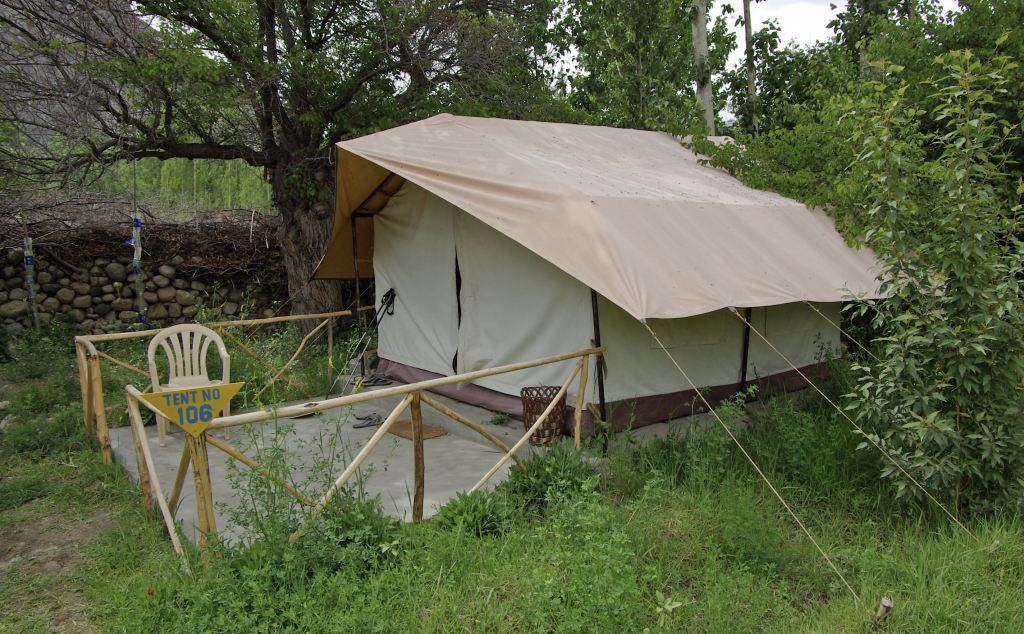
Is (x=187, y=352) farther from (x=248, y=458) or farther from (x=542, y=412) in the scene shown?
(x=542, y=412)

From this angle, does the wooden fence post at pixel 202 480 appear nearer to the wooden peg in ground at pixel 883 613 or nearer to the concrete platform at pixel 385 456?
the concrete platform at pixel 385 456

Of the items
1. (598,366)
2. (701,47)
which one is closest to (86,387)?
(598,366)

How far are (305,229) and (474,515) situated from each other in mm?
6676

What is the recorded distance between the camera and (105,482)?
4.31m

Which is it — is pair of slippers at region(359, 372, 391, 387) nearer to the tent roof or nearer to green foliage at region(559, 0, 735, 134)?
the tent roof

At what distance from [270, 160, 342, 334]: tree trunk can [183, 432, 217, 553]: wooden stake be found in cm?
608

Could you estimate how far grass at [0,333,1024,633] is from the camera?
261 cm

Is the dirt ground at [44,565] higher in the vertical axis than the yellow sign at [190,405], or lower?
lower

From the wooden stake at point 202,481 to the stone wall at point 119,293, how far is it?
6.16 m

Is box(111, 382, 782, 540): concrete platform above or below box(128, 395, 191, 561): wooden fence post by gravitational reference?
below

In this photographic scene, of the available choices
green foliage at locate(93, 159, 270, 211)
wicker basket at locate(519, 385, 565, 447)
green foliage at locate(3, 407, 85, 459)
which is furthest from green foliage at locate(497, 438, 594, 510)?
green foliage at locate(93, 159, 270, 211)

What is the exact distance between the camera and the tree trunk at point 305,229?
8797 millimetres

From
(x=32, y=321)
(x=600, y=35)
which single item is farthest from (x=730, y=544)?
(x=600, y=35)

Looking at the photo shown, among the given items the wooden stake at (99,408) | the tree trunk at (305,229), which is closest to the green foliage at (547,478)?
the wooden stake at (99,408)
